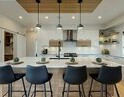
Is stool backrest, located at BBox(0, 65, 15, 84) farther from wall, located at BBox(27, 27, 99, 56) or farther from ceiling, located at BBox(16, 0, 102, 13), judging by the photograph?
wall, located at BBox(27, 27, 99, 56)

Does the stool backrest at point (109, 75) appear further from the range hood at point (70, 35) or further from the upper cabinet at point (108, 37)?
the range hood at point (70, 35)

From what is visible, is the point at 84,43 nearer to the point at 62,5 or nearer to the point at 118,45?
the point at 118,45

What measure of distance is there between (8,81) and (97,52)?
6.64m

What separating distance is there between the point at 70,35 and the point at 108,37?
86.5 inches

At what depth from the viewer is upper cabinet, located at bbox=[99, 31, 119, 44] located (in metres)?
7.60

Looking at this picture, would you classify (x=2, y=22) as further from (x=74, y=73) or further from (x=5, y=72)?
(x=74, y=73)

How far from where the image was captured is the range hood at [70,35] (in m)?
8.48

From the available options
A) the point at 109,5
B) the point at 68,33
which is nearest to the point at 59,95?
the point at 109,5

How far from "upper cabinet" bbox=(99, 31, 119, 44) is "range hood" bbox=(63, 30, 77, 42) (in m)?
1.70

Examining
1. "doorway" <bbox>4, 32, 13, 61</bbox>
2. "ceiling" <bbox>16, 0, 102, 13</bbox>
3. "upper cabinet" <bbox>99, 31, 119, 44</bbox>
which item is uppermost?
"ceiling" <bbox>16, 0, 102, 13</bbox>

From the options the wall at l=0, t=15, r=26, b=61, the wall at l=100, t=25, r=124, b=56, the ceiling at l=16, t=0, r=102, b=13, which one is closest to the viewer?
the ceiling at l=16, t=0, r=102, b=13

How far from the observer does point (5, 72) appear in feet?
9.02

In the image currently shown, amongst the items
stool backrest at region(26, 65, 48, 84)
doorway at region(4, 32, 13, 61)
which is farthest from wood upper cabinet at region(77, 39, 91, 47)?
stool backrest at region(26, 65, 48, 84)

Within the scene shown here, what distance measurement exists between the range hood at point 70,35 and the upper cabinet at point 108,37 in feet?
5.56
